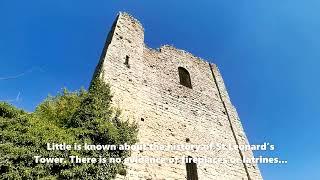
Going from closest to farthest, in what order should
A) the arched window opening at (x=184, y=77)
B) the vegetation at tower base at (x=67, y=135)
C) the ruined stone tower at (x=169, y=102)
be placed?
the vegetation at tower base at (x=67, y=135) < the ruined stone tower at (x=169, y=102) < the arched window opening at (x=184, y=77)

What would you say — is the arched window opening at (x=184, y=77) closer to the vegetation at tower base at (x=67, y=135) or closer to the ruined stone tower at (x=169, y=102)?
the ruined stone tower at (x=169, y=102)

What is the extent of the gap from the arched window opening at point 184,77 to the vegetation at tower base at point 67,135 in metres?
4.92

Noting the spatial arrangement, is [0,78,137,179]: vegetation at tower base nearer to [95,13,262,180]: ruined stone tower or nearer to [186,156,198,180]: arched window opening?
[95,13,262,180]: ruined stone tower

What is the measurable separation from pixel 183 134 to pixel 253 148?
329cm

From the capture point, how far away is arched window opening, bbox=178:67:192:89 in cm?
1291

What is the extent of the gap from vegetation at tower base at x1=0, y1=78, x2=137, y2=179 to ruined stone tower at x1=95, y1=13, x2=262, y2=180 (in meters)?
0.65

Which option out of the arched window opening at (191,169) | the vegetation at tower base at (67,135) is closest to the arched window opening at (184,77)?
the arched window opening at (191,169)

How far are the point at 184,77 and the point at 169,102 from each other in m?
2.40

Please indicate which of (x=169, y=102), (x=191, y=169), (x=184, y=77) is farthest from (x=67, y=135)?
(x=184, y=77)

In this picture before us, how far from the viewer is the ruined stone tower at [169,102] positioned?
367 inches

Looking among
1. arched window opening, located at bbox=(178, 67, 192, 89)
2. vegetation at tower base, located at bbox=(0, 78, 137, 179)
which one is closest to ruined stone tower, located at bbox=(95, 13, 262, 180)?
arched window opening, located at bbox=(178, 67, 192, 89)

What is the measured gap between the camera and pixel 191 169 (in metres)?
9.56

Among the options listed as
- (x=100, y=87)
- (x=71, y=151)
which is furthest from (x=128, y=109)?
(x=71, y=151)

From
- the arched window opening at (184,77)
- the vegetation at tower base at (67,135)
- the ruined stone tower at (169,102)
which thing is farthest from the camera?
the arched window opening at (184,77)
